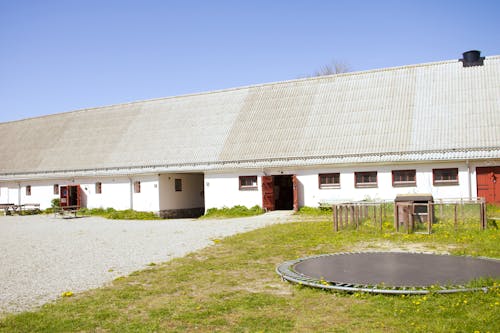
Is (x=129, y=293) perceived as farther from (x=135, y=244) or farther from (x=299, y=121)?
(x=299, y=121)

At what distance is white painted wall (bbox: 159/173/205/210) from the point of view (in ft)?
101

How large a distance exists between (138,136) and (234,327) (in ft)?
96.5

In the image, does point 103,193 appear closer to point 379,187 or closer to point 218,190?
point 218,190

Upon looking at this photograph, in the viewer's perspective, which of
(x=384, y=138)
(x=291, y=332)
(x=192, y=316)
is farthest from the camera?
(x=384, y=138)

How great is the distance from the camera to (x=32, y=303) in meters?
8.55

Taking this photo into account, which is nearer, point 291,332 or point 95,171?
point 291,332

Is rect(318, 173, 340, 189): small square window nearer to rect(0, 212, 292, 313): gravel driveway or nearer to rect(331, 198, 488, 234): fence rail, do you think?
rect(0, 212, 292, 313): gravel driveway

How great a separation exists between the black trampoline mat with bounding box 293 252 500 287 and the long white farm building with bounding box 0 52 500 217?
14.0 m

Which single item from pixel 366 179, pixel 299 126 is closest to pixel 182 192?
pixel 299 126

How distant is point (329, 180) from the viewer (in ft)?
85.3

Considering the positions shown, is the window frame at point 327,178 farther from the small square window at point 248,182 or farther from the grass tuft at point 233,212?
the small square window at point 248,182

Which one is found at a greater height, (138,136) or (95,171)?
(138,136)

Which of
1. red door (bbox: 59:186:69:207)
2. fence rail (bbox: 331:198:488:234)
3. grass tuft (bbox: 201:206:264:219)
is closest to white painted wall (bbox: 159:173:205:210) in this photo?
grass tuft (bbox: 201:206:264:219)

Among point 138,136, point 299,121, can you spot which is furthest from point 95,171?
point 299,121
